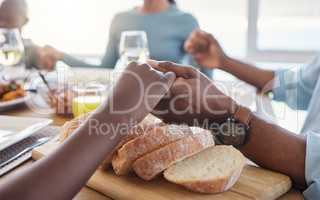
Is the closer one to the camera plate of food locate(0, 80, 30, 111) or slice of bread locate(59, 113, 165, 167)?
slice of bread locate(59, 113, 165, 167)

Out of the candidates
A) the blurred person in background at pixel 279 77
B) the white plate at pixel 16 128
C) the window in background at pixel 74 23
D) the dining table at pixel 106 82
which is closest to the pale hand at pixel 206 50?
the blurred person in background at pixel 279 77

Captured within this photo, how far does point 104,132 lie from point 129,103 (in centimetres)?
6

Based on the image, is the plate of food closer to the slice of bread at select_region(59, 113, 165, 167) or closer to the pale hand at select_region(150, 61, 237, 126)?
the slice of bread at select_region(59, 113, 165, 167)

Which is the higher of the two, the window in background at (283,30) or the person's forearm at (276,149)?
the window in background at (283,30)

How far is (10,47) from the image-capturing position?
4.70 ft

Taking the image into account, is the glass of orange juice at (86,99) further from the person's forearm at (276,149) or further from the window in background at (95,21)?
the window in background at (95,21)

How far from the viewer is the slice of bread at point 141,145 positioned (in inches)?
27.4

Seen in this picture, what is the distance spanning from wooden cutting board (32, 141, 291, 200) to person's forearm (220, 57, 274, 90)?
70cm

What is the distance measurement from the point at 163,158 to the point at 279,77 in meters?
0.80

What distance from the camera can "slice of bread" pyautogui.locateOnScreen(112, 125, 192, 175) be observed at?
2.28 feet

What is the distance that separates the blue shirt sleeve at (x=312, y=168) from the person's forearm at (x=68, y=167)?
1.08 ft

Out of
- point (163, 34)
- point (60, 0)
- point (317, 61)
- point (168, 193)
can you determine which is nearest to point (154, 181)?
point (168, 193)

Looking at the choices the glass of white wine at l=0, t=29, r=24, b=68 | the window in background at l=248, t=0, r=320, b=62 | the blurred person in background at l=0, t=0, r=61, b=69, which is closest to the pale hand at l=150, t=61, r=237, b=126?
the glass of white wine at l=0, t=29, r=24, b=68

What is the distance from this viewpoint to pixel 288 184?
26.7 inches
